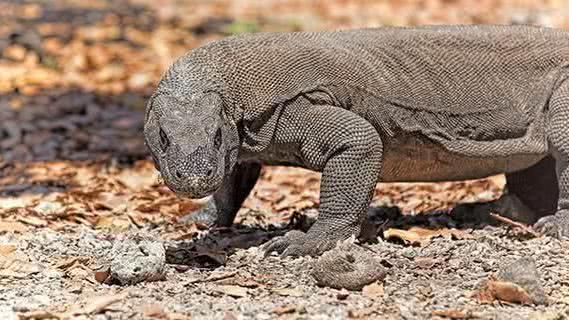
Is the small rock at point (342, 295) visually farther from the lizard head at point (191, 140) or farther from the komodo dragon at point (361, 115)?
the lizard head at point (191, 140)

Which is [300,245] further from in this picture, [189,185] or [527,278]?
[527,278]

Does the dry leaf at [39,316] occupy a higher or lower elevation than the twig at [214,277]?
higher

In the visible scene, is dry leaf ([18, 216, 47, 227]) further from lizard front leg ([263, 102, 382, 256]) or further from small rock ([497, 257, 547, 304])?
small rock ([497, 257, 547, 304])

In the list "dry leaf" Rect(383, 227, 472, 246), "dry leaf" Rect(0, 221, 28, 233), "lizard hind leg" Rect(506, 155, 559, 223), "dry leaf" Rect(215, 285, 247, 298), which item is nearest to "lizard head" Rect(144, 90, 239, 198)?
"dry leaf" Rect(215, 285, 247, 298)

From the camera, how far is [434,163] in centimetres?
661

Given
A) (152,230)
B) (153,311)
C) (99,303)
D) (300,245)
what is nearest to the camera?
(153,311)

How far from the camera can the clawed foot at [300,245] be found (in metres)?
5.90

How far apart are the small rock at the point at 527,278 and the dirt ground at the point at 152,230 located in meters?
0.05

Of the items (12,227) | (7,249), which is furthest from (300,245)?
(12,227)

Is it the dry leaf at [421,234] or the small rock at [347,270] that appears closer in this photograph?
the small rock at [347,270]

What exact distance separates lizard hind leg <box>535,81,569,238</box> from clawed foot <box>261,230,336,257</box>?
1339 millimetres

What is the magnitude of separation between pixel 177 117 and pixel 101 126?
5.16 meters

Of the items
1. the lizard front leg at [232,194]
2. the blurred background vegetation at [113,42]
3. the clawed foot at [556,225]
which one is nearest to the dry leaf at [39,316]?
the lizard front leg at [232,194]

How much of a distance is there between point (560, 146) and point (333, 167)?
1508 millimetres
